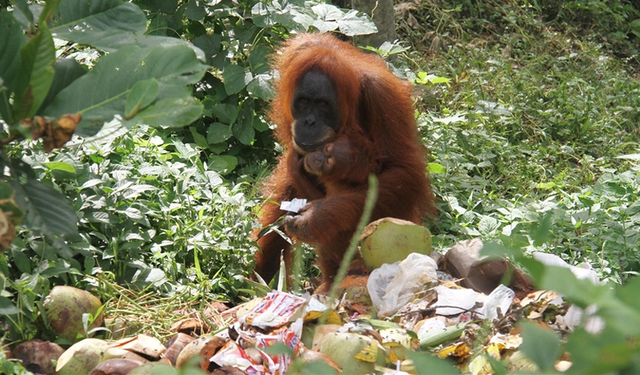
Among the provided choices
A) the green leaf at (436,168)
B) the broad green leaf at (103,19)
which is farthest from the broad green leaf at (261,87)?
the broad green leaf at (103,19)

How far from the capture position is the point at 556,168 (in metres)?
5.42

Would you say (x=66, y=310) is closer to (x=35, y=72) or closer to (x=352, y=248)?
(x=35, y=72)

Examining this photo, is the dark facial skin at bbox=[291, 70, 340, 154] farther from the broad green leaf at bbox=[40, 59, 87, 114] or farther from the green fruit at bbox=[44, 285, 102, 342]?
the broad green leaf at bbox=[40, 59, 87, 114]

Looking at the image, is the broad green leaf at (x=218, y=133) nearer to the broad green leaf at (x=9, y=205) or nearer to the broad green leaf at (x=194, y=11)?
the broad green leaf at (x=194, y=11)

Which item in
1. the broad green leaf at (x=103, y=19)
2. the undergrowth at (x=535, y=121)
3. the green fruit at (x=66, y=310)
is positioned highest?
the broad green leaf at (x=103, y=19)

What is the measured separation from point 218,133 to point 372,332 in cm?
247

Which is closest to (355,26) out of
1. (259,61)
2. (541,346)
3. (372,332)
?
(259,61)

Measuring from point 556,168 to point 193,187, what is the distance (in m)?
2.74

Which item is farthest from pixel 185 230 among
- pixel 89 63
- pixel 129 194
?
pixel 89 63

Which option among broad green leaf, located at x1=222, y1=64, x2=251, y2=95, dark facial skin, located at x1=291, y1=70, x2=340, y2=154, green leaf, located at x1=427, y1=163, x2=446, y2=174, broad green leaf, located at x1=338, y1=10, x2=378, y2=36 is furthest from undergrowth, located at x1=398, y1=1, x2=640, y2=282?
broad green leaf, located at x1=222, y1=64, x2=251, y2=95

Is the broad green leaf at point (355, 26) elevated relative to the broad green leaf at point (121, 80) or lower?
lower

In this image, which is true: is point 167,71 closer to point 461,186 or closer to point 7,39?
point 7,39

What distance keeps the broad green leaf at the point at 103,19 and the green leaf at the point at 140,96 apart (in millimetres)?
284

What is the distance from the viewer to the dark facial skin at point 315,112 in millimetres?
3740
